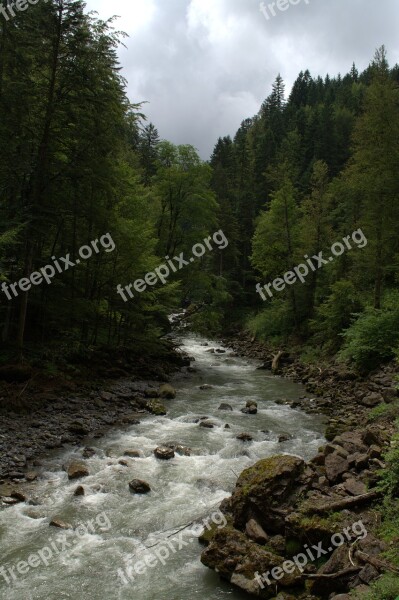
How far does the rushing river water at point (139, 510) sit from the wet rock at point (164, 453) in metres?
0.19

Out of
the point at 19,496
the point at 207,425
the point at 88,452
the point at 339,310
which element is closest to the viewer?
the point at 19,496

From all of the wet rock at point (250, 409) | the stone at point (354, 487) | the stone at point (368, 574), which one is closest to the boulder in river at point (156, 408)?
the wet rock at point (250, 409)

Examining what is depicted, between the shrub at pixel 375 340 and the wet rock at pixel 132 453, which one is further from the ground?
the shrub at pixel 375 340

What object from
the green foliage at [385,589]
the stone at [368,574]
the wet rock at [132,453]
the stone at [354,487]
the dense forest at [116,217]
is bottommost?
the wet rock at [132,453]

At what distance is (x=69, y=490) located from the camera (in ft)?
30.0

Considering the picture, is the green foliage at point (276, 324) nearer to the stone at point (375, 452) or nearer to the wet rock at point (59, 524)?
the stone at point (375, 452)

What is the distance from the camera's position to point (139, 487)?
9281mm

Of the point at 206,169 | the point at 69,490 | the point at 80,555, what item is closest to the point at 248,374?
the point at 206,169

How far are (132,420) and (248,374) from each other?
10717 millimetres

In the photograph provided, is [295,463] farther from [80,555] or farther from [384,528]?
[80,555]

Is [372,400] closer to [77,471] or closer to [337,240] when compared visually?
[77,471]

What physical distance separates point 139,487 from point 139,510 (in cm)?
69

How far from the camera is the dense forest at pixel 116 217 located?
46.1 ft

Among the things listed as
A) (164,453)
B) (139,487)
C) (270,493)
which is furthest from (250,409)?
(270,493)
